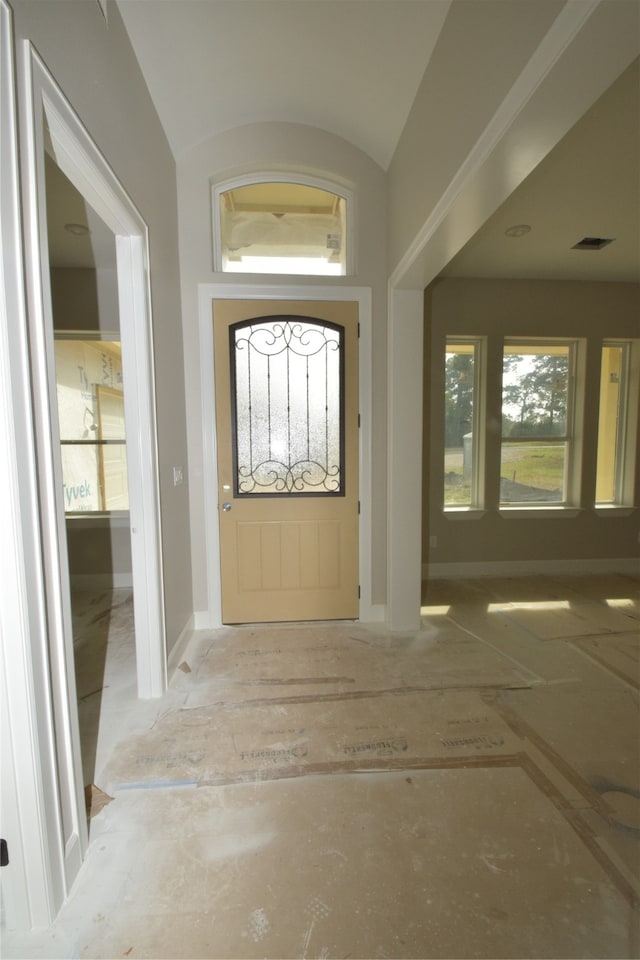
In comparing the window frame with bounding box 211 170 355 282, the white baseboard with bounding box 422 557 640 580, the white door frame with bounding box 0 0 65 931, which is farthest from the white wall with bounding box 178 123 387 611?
the white door frame with bounding box 0 0 65 931

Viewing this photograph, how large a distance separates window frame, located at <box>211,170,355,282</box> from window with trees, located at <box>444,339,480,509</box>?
1.65 metres

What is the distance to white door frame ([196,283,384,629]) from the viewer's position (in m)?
2.72

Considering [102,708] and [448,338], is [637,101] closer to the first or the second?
[448,338]

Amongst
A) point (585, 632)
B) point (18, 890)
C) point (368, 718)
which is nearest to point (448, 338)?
point (585, 632)

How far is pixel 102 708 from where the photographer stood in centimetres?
208

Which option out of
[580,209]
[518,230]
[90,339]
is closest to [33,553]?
[90,339]

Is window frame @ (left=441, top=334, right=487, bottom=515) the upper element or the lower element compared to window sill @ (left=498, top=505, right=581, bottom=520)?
upper

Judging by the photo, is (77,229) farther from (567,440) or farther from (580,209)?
(567,440)

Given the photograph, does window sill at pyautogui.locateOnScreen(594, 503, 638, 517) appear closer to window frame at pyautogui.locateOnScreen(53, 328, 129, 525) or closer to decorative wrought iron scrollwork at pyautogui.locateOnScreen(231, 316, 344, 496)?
decorative wrought iron scrollwork at pyautogui.locateOnScreen(231, 316, 344, 496)

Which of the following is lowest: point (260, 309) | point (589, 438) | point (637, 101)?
point (589, 438)

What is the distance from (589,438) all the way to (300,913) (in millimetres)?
4438

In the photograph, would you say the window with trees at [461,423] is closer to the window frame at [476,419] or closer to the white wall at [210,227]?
the window frame at [476,419]

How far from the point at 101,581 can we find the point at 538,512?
171 inches

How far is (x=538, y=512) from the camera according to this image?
4148 millimetres
